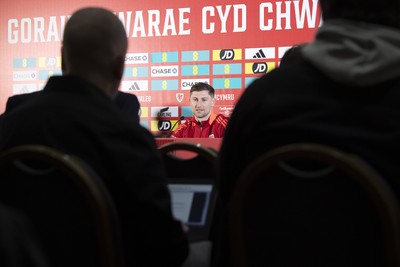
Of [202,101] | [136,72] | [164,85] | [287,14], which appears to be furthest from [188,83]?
[287,14]

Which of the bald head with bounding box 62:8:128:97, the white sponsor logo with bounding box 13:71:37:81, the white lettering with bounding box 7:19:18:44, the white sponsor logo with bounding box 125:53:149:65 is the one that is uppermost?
the white lettering with bounding box 7:19:18:44

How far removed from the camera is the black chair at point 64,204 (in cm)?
107

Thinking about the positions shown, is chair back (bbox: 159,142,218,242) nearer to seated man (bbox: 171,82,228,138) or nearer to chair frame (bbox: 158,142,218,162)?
chair frame (bbox: 158,142,218,162)

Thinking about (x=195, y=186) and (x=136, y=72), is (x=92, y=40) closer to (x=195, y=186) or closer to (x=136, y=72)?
(x=195, y=186)

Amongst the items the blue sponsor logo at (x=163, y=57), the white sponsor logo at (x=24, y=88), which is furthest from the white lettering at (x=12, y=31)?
the blue sponsor logo at (x=163, y=57)

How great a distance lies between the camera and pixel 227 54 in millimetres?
6148

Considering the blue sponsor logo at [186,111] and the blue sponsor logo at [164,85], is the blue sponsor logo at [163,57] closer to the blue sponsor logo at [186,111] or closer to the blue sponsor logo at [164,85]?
the blue sponsor logo at [164,85]

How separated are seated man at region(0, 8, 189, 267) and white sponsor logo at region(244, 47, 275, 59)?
487 cm

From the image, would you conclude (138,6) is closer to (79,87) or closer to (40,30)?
(40,30)

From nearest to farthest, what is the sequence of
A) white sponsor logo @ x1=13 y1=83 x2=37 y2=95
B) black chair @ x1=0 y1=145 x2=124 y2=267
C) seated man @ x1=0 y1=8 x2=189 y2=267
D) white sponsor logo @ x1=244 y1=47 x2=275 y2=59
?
1. black chair @ x1=0 y1=145 x2=124 y2=267
2. seated man @ x1=0 y1=8 x2=189 y2=267
3. white sponsor logo @ x1=244 y1=47 x2=275 y2=59
4. white sponsor logo @ x1=13 y1=83 x2=37 y2=95

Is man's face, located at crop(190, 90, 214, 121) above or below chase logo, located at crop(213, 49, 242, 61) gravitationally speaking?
below

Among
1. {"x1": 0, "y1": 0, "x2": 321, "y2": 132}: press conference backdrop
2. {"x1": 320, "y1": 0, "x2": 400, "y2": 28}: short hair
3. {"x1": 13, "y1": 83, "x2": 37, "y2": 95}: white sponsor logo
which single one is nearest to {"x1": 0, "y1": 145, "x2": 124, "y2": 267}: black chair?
{"x1": 320, "y1": 0, "x2": 400, "y2": 28}: short hair

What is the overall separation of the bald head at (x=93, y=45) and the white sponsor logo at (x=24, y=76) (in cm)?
562

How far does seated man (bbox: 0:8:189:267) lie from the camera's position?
3.91 feet
